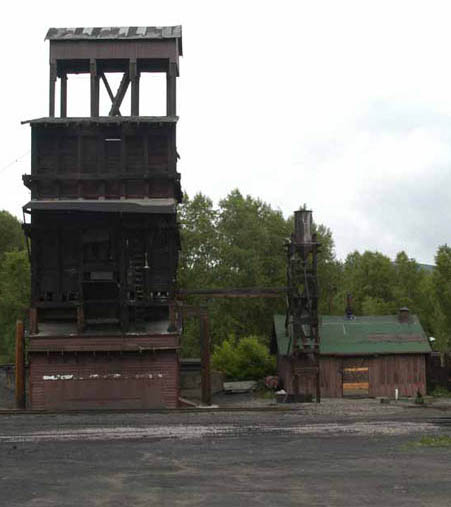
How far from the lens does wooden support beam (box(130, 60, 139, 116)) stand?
33.5 metres

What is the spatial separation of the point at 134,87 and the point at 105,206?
19.2 feet

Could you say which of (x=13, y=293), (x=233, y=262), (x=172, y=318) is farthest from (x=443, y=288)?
(x=13, y=293)

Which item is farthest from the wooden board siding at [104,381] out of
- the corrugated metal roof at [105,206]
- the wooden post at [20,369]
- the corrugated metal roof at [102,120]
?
the corrugated metal roof at [102,120]

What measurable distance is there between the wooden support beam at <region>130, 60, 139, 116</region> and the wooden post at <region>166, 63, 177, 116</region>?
49.5 inches

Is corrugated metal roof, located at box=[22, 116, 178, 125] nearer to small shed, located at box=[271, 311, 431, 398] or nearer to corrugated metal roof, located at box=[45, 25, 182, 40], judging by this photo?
corrugated metal roof, located at box=[45, 25, 182, 40]

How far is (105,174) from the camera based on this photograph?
106ft

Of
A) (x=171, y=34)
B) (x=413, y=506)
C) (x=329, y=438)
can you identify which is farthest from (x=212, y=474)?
(x=171, y=34)

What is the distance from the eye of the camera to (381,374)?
40531 millimetres

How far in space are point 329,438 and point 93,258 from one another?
16394 millimetres

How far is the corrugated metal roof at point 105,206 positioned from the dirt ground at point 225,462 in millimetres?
9447

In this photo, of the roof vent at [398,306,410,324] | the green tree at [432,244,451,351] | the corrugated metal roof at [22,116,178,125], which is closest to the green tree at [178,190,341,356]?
the green tree at [432,244,451,351]

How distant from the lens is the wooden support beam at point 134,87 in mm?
33469

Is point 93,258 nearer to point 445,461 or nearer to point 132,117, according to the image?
point 132,117

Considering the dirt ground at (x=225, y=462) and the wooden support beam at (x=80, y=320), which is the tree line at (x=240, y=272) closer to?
the wooden support beam at (x=80, y=320)
